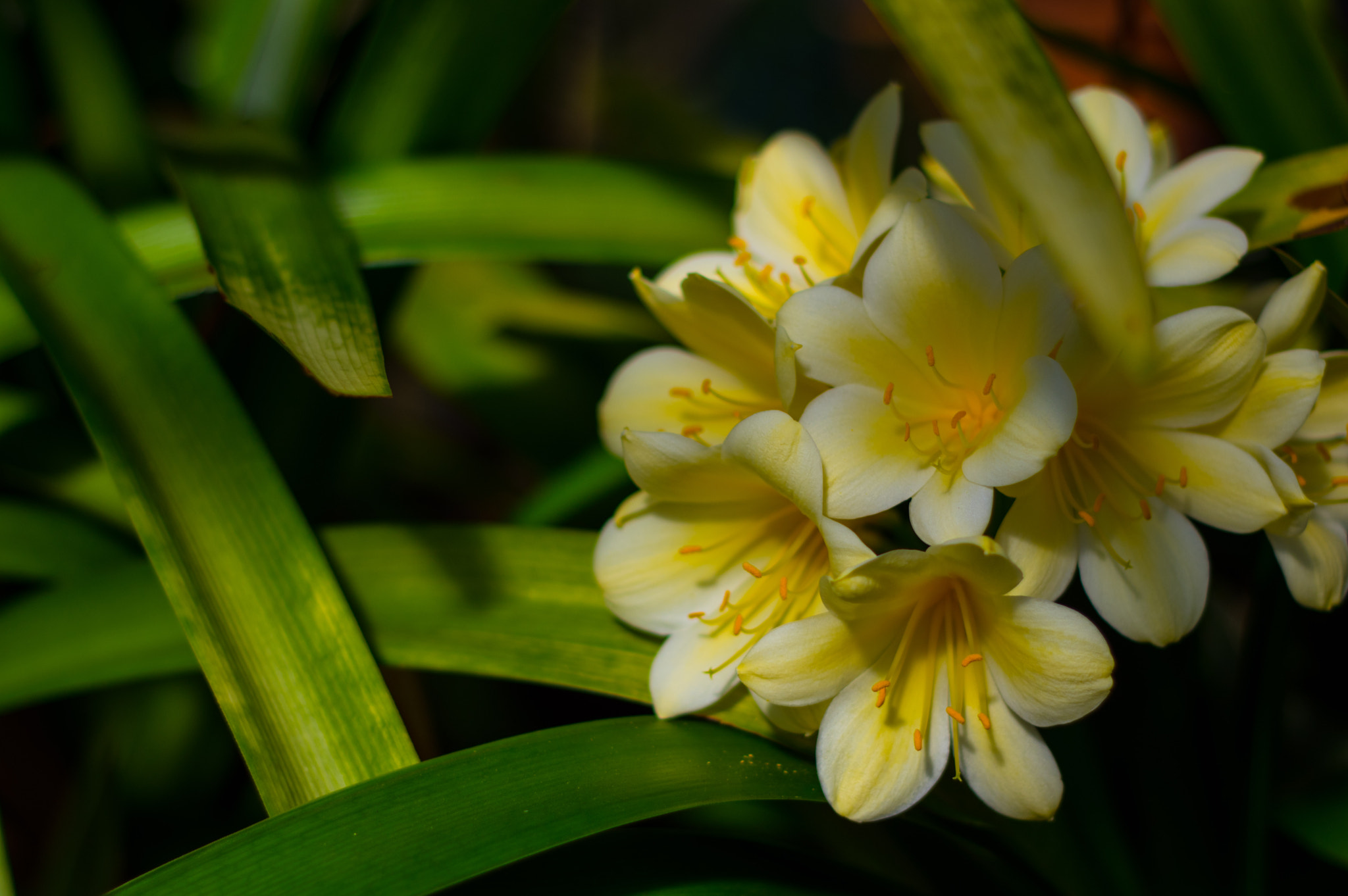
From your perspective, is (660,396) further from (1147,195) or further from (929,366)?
(1147,195)

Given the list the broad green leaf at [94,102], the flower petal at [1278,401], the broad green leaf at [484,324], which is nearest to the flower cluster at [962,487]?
the flower petal at [1278,401]

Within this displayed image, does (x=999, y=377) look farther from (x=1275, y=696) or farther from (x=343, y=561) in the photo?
(x=343, y=561)

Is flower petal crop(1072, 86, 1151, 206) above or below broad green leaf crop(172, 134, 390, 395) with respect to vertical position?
below

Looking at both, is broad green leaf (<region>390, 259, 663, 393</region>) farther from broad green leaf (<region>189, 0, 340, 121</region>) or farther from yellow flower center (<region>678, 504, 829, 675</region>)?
yellow flower center (<region>678, 504, 829, 675</region>)

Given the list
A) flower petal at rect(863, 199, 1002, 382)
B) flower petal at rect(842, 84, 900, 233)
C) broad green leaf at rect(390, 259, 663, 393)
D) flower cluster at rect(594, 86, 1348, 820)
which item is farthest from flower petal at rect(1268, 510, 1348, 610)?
broad green leaf at rect(390, 259, 663, 393)

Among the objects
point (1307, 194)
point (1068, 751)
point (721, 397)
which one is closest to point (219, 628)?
point (721, 397)

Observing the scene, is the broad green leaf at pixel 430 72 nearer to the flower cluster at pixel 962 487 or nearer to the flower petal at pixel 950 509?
the flower cluster at pixel 962 487
